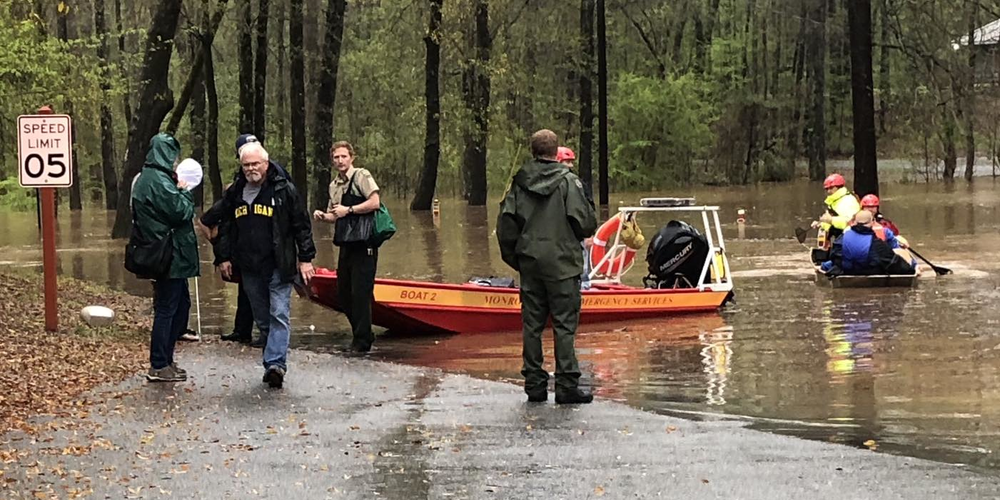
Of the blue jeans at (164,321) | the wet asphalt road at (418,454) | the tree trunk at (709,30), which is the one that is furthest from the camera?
the tree trunk at (709,30)

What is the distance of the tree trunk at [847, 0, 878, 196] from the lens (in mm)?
30297

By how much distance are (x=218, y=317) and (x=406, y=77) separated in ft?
146

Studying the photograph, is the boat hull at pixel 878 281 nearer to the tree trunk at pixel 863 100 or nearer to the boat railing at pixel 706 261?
the boat railing at pixel 706 261

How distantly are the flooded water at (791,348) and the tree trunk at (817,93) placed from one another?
44.8m

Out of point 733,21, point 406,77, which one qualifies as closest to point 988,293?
point 406,77

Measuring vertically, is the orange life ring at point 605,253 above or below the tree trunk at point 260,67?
below

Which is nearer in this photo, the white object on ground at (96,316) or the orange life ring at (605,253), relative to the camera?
the white object on ground at (96,316)

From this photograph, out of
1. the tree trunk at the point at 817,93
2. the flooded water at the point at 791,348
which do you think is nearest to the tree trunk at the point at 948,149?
the tree trunk at the point at 817,93

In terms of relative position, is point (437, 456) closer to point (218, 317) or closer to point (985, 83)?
point (218, 317)

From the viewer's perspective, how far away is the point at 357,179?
41.4 feet

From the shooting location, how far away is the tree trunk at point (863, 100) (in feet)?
99.4

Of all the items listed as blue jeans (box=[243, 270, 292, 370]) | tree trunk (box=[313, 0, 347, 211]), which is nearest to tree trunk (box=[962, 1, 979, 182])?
tree trunk (box=[313, 0, 347, 211])

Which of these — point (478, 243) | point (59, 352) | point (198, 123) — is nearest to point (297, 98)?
point (198, 123)

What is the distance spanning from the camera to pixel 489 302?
48.1ft
